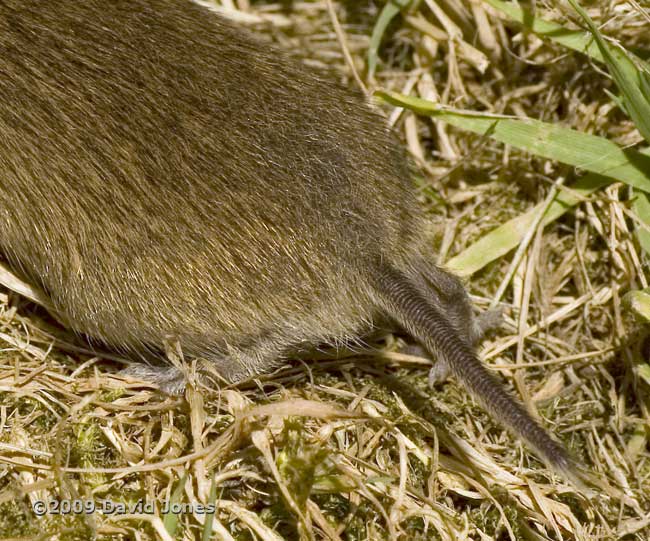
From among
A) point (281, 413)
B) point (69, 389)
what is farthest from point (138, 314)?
point (281, 413)

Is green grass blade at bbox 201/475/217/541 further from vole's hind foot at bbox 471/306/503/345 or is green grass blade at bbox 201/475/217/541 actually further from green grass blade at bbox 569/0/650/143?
green grass blade at bbox 569/0/650/143

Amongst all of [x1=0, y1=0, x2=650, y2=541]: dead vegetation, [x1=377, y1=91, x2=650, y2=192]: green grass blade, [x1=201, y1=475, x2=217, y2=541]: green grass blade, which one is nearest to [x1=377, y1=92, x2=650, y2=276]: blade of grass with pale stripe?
[x1=377, y1=91, x2=650, y2=192]: green grass blade

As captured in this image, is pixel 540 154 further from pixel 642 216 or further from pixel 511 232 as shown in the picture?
pixel 642 216

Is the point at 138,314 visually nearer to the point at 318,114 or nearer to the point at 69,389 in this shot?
the point at 69,389

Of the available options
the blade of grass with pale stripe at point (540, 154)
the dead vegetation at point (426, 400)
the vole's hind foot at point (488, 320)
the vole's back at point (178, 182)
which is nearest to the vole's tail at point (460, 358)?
the vole's back at point (178, 182)

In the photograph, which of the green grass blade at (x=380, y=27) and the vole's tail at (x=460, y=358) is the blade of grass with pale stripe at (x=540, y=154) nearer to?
the green grass blade at (x=380, y=27)

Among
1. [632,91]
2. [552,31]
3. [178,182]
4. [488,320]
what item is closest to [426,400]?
[488,320]
